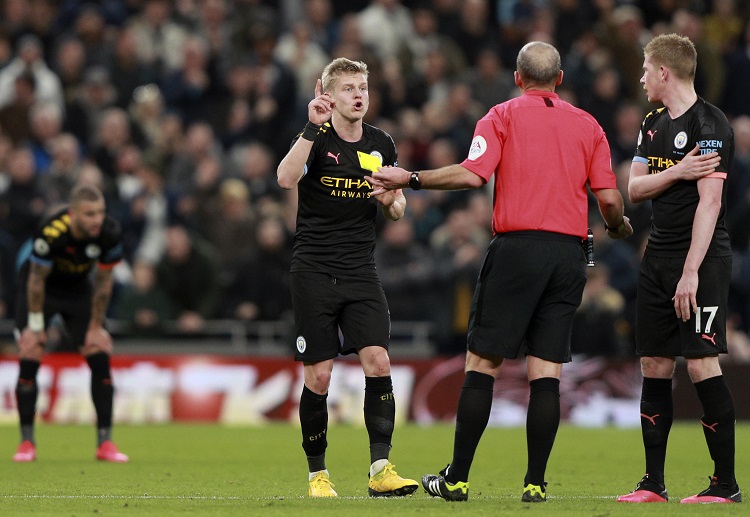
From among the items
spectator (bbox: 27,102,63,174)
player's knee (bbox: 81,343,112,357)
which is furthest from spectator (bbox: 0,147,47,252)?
player's knee (bbox: 81,343,112,357)

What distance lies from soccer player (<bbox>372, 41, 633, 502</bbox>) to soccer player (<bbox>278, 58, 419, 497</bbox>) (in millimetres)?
836

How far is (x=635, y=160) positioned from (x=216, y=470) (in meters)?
4.49

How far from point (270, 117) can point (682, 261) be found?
12415mm

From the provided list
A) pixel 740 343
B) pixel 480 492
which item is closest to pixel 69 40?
pixel 740 343

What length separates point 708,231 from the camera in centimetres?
809

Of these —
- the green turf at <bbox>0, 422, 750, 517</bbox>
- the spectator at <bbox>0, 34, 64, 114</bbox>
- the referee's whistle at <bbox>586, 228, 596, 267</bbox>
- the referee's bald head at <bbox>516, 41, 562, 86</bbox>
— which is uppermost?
the spectator at <bbox>0, 34, 64, 114</bbox>

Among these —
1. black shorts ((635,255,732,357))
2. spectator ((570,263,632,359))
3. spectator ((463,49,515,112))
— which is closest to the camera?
black shorts ((635,255,732,357))

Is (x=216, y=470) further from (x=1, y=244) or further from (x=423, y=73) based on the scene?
(x=423, y=73)

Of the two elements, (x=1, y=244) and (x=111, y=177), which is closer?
(x=1, y=244)

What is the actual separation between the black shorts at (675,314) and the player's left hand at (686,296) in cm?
9

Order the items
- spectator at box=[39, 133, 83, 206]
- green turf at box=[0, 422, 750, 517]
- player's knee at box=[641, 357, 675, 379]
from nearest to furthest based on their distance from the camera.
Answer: green turf at box=[0, 422, 750, 517]
player's knee at box=[641, 357, 675, 379]
spectator at box=[39, 133, 83, 206]

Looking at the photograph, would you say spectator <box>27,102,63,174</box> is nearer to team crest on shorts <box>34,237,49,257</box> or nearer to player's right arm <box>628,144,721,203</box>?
team crest on shorts <box>34,237,49,257</box>

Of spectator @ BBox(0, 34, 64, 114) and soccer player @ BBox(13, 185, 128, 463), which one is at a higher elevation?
spectator @ BBox(0, 34, 64, 114)

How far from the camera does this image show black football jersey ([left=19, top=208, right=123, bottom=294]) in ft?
39.3
